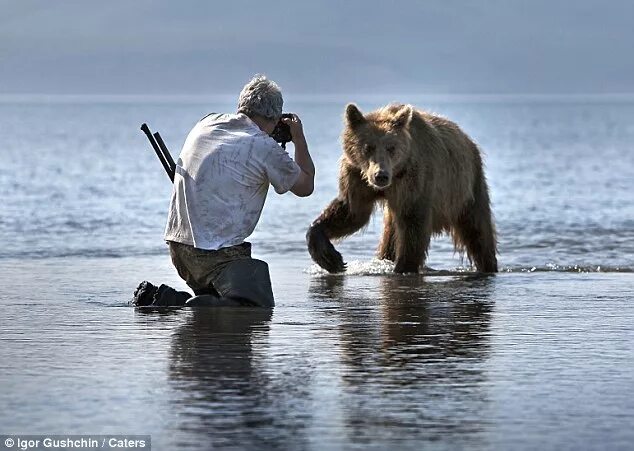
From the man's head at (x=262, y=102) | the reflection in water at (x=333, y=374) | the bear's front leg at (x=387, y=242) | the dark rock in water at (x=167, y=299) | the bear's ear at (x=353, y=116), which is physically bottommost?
the reflection in water at (x=333, y=374)

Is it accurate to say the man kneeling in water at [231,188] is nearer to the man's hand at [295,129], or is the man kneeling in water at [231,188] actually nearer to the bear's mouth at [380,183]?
the man's hand at [295,129]

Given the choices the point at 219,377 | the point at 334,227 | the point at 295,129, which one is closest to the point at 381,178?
the point at 334,227

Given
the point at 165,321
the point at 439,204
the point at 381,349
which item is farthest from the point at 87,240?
the point at 381,349

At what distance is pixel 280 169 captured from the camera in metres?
8.80

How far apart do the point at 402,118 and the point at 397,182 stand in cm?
48

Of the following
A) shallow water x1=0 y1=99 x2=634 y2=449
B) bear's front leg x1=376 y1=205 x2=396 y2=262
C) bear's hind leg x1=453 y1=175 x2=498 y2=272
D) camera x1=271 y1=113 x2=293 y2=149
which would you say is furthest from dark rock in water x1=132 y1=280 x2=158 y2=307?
bear's hind leg x1=453 y1=175 x2=498 y2=272

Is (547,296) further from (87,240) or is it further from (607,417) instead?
(87,240)

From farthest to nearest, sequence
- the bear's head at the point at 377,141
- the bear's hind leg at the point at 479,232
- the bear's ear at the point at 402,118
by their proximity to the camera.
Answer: the bear's hind leg at the point at 479,232 < the bear's ear at the point at 402,118 < the bear's head at the point at 377,141

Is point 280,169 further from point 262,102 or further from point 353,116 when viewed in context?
point 353,116

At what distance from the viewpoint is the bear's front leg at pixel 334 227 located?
11.8m

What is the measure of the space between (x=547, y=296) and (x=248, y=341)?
2.97 metres

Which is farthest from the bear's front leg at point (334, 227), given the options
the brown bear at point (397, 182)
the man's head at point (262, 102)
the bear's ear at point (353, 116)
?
the man's head at point (262, 102)

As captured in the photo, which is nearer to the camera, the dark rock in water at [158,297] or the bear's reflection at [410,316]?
the bear's reflection at [410,316]

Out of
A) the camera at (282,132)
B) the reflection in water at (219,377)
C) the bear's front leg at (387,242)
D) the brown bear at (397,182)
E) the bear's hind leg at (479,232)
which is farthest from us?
the bear's hind leg at (479,232)
